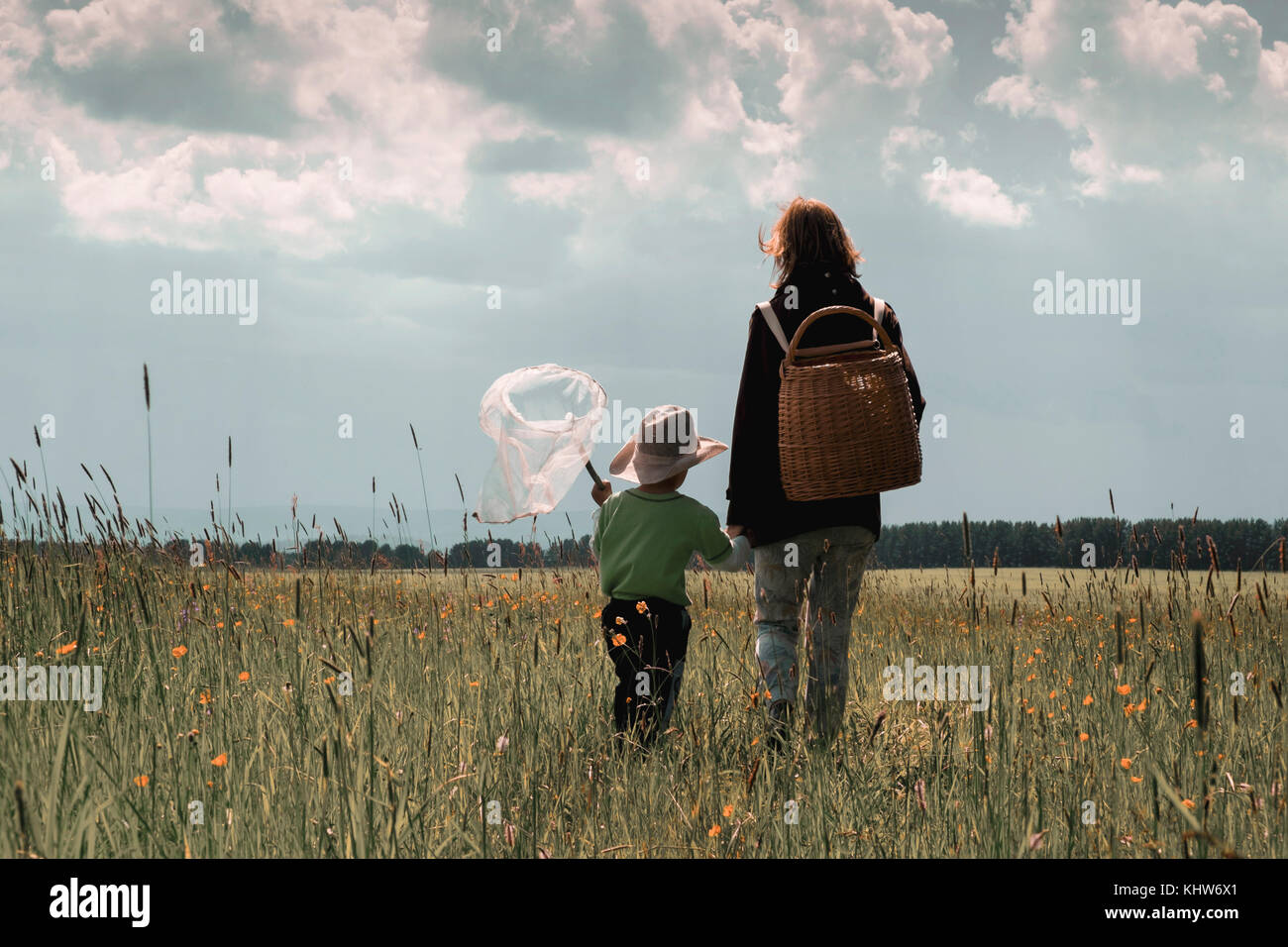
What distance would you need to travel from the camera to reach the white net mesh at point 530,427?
4.42m

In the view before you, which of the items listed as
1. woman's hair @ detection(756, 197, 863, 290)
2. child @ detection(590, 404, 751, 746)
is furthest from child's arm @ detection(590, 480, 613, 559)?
woman's hair @ detection(756, 197, 863, 290)

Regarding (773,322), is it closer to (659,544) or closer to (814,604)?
(659,544)

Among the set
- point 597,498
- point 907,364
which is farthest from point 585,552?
point 907,364

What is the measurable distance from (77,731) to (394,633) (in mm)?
2974

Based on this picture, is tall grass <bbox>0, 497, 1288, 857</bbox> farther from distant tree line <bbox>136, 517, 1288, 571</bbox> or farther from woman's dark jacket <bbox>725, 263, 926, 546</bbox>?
woman's dark jacket <bbox>725, 263, 926, 546</bbox>

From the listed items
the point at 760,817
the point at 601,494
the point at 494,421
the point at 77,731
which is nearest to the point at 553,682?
the point at 601,494

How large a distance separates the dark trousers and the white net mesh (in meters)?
Answer: 0.81

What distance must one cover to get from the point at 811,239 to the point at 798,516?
137 cm

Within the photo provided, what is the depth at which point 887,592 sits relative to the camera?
1230 cm

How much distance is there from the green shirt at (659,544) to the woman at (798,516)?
164mm

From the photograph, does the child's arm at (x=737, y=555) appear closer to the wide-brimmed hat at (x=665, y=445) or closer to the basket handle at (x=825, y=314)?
the wide-brimmed hat at (x=665, y=445)

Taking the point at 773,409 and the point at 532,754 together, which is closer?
the point at 532,754

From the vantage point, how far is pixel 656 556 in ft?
13.4
